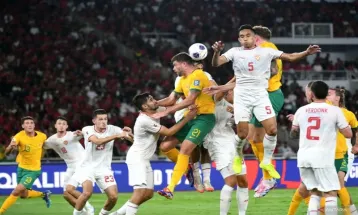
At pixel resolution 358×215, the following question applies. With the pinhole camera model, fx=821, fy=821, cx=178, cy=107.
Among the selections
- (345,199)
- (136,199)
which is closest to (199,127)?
(136,199)

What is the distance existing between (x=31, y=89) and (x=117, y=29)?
7086 millimetres

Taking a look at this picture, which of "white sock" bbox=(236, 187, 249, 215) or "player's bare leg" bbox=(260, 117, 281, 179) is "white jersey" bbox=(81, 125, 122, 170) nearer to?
"white sock" bbox=(236, 187, 249, 215)

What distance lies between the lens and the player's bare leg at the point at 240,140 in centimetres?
1334

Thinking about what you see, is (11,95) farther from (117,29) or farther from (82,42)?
(117,29)

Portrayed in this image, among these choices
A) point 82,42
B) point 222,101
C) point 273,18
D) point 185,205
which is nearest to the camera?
point 222,101

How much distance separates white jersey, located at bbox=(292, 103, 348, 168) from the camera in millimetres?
11250

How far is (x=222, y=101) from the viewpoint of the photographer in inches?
563

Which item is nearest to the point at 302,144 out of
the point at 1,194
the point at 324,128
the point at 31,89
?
the point at 324,128

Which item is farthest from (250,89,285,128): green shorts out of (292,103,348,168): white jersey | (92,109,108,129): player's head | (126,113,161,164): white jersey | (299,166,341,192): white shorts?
(92,109,108,129): player's head

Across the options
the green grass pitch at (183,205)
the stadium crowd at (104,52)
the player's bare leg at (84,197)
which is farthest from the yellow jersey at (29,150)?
the stadium crowd at (104,52)

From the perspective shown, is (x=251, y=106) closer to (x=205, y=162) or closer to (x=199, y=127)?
(x=199, y=127)

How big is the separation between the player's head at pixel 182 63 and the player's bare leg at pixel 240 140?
135 centimetres

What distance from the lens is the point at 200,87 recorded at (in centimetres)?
1355

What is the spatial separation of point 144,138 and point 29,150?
588cm
